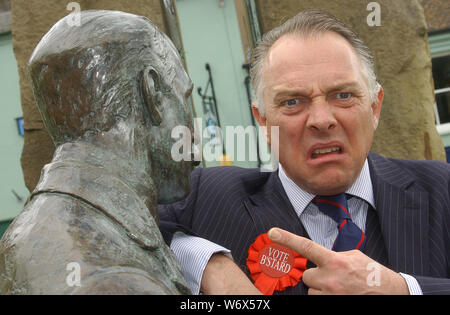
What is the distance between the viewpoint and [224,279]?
1535 millimetres

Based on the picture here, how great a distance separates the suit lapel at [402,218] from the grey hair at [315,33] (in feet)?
1.12

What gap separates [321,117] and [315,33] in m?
0.35

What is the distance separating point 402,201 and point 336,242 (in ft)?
1.11

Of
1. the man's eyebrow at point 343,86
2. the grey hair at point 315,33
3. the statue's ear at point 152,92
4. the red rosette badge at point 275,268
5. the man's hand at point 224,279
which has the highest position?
the grey hair at point 315,33

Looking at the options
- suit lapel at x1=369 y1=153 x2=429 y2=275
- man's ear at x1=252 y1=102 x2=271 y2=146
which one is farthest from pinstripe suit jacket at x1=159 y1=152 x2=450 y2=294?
man's ear at x1=252 y1=102 x2=271 y2=146

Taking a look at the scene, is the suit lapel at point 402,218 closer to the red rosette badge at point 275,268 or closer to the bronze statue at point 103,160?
the red rosette badge at point 275,268

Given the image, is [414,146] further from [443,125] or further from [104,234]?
[443,125]

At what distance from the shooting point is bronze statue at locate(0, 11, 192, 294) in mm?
1079

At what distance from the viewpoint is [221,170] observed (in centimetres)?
224

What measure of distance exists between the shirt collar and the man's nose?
32 centimetres

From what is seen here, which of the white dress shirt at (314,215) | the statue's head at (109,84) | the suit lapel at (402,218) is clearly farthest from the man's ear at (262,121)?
the statue's head at (109,84)

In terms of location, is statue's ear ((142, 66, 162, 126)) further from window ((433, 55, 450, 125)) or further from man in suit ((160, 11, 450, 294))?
window ((433, 55, 450, 125))

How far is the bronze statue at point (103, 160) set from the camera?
108 centimetres

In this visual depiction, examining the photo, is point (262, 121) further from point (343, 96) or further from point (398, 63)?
point (398, 63)
